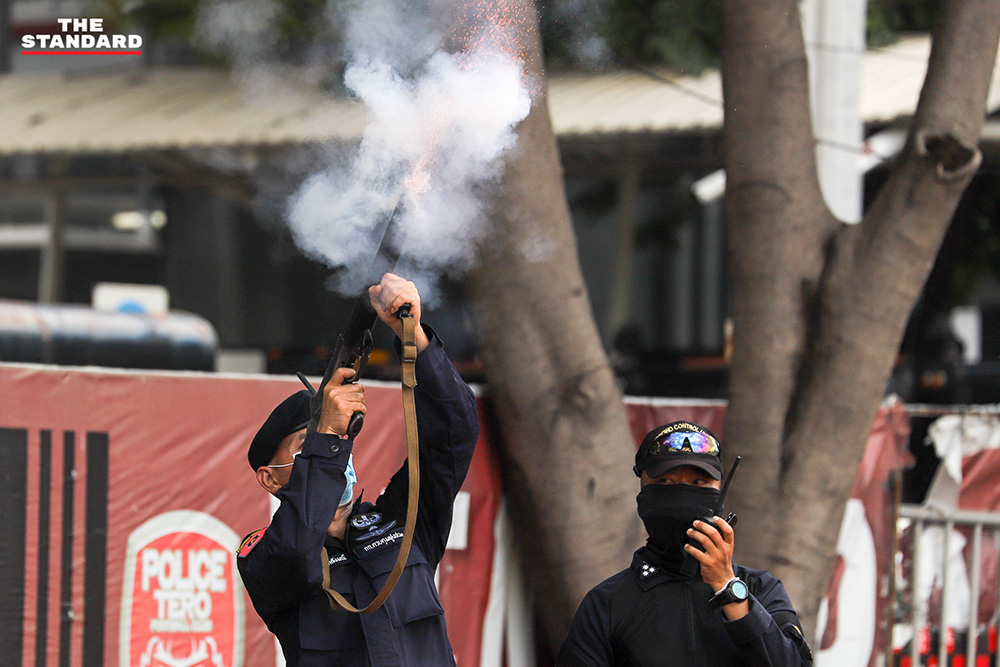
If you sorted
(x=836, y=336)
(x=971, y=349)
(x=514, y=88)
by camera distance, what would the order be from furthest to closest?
1. (x=971, y=349)
2. (x=836, y=336)
3. (x=514, y=88)

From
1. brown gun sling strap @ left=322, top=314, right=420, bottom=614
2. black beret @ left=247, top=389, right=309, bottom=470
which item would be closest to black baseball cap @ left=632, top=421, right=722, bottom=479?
brown gun sling strap @ left=322, top=314, right=420, bottom=614

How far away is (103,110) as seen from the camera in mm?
9945

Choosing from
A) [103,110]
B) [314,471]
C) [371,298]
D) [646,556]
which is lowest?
[646,556]

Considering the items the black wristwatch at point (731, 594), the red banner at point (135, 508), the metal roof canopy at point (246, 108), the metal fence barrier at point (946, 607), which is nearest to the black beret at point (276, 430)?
the black wristwatch at point (731, 594)

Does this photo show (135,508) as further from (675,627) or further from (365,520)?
(675,627)

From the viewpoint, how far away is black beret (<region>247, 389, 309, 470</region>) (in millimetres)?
2865

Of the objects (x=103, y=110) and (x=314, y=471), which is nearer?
(x=314, y=471)

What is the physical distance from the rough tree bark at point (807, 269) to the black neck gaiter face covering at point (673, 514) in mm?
1587

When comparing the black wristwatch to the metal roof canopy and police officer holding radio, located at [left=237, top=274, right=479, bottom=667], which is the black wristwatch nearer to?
police officer holding radio, located at [left=237, top=274, right=479, bottom=667]

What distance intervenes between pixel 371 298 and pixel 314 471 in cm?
44

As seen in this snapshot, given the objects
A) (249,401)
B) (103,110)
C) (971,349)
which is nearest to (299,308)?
(103,110)

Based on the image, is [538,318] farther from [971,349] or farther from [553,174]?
[971,349]

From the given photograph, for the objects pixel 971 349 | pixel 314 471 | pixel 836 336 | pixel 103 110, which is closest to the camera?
→ pixel 314 471

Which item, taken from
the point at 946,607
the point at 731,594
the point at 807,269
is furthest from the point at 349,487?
the point at 946,607
